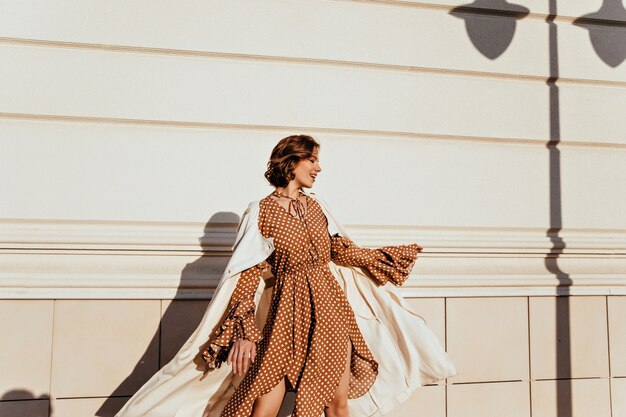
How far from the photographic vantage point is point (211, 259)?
4.50m

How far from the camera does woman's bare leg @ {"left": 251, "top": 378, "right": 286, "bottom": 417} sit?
353cm

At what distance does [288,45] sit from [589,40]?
8.24 ft

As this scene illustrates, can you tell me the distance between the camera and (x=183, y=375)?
3752mm

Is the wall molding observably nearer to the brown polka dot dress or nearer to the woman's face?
the brown polka dot dress

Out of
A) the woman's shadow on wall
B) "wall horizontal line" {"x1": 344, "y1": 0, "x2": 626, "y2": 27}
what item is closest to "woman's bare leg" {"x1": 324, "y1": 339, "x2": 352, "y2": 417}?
the woman's shadow on wall

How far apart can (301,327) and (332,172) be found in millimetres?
1504

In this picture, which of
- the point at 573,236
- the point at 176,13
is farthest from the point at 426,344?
the point at 176,13

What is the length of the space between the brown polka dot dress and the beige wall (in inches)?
33.5

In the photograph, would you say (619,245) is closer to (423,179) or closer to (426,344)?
(423,179)

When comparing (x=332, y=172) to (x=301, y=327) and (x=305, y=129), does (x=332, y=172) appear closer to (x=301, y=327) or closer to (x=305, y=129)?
(x=305, y=129)

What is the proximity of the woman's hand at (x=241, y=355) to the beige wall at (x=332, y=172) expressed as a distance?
1.07m

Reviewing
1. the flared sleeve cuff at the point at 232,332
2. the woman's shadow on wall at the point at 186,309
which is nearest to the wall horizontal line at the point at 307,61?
the woman's shadow on wall at the point at 186,309

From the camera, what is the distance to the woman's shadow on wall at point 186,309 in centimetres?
434

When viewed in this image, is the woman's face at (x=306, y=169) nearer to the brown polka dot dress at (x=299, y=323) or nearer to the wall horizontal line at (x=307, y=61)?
the brown polka dot dress at (x=299, y=323)
